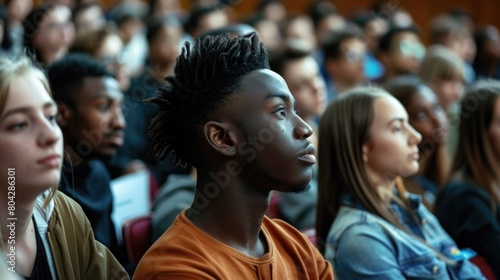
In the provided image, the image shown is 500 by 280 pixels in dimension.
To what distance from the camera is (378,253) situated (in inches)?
75.3

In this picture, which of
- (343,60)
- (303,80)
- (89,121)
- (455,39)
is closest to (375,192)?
(89,121)

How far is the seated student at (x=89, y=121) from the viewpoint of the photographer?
91.6 inches

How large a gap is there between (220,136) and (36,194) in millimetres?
375

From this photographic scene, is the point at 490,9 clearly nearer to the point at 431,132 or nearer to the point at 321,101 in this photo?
the point at 321,101

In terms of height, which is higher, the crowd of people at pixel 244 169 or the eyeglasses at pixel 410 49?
the crowd of people at pixel 244 169

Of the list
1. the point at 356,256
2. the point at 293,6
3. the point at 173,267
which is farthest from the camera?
the point at 293,6

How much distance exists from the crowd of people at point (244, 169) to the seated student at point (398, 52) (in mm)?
1049

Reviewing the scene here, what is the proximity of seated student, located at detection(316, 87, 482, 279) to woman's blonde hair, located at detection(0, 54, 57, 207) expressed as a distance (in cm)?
92

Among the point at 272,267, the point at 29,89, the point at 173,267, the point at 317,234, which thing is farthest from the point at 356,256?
the point at 29,89

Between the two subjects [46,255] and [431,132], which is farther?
[431,132]

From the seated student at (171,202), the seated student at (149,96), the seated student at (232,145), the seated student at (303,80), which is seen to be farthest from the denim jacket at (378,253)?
the seated student at (149,96)

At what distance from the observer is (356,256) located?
6.29 ft

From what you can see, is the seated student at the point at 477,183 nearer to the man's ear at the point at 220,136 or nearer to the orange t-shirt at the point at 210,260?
the orange t-shirt at the point at 210,260

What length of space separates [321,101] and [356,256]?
178 cm
